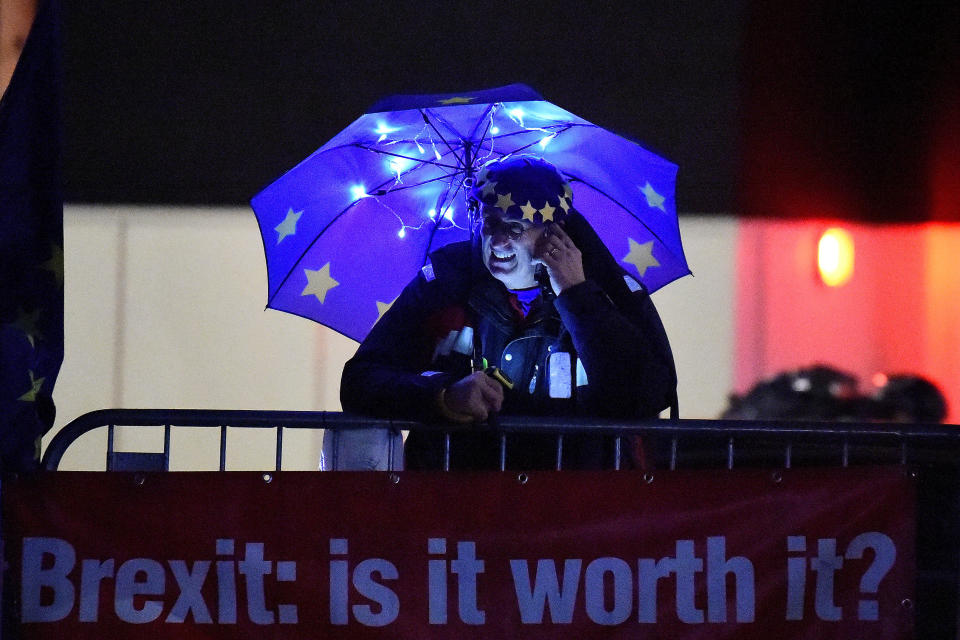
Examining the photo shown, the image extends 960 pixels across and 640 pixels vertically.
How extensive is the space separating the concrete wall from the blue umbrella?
3.66 meters

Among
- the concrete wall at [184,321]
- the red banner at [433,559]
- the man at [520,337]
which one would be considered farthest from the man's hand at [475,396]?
the concrete wall at [184,321]

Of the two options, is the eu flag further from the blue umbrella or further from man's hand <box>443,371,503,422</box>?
man's hand <box>443,371,503,422</box>

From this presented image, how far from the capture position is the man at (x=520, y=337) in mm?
3471

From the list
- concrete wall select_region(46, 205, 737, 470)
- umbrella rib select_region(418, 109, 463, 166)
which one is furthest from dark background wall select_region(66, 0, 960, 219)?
umbrella rib select_region(418, 109, 463, 166)

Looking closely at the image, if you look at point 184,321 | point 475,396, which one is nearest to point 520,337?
point 475,396

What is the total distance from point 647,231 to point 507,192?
823 millimetres

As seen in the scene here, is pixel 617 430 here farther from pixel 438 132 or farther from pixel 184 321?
pixel 184 321

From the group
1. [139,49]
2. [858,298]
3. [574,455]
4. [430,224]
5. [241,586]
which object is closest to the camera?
[241,586]

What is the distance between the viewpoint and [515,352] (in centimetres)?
363

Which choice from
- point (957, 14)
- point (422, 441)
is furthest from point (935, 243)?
point (422, 441)

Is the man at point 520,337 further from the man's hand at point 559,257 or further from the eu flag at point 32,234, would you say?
the eu flag at point 32,234

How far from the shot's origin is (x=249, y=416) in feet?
11.2

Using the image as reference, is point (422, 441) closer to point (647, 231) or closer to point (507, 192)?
point (507, 192)

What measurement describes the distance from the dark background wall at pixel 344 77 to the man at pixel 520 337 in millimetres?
4164
